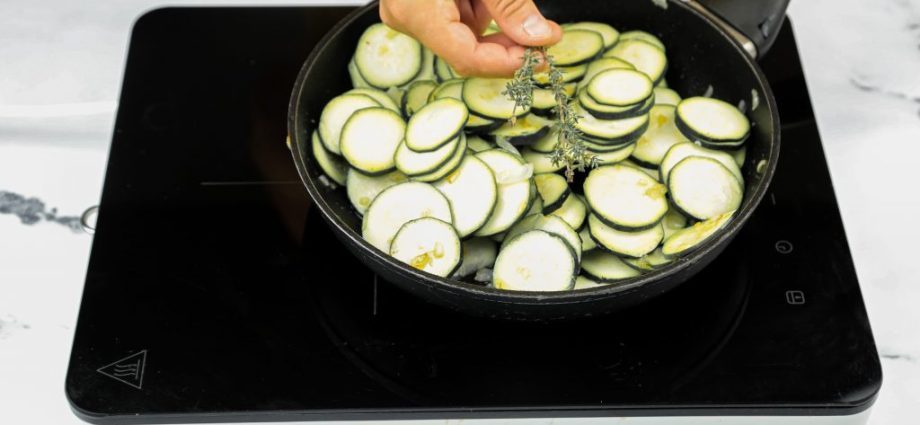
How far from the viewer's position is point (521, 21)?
1756mm

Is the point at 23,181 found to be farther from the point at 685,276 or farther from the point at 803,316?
the point at 803,316

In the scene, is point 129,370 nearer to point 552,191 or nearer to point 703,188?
point 552,191

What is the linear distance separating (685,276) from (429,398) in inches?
19.6

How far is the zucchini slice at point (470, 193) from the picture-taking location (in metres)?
1.77

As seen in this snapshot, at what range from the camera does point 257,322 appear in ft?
6.31

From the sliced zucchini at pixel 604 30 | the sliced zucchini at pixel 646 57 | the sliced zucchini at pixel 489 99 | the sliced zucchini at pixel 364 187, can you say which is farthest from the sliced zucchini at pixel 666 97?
the sliced zucchini at pixel 364 187

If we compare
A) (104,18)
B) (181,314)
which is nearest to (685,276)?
(181,314)

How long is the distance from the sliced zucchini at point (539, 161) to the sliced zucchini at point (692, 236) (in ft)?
0.85

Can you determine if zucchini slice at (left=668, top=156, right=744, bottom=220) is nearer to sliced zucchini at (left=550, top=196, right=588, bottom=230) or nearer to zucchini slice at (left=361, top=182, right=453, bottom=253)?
sliced zucchini at (left=550, top=196, right=588, bottom=230)

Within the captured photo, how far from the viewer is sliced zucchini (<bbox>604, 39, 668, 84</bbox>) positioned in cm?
210

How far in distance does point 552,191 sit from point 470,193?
171 millimetres

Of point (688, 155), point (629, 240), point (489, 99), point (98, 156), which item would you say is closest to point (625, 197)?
point (629, 240)

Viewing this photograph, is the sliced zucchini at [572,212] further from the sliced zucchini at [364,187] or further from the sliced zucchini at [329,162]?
the sliced zucchini at [329,162]

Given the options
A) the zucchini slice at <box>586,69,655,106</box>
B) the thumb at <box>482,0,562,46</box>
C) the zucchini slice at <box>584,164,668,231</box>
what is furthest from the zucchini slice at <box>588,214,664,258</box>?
the thumb at <box>482,0,562,46</box>
